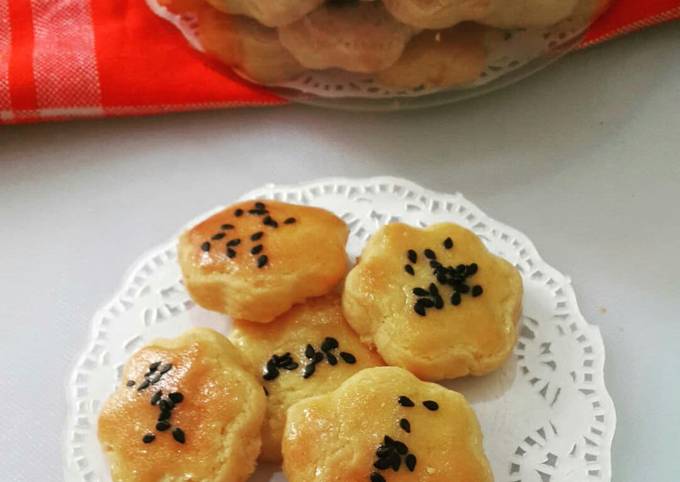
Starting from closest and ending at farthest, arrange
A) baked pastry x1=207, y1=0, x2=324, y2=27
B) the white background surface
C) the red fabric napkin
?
the white background surface, baked pastry x1=207, y1=0, x2=324, y2=27, the red fabric napkin

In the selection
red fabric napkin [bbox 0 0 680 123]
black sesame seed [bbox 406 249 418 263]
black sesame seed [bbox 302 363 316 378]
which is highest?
red fabric napkin [bbox 0 0 680 123]

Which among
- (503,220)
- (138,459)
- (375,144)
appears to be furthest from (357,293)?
(375,144)

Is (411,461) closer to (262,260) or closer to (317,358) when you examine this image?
(317,358)

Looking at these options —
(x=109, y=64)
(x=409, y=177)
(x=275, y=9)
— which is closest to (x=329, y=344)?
(x=409, y=177)

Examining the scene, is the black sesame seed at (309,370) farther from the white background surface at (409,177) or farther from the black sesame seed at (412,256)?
the white background surface at (409,177)

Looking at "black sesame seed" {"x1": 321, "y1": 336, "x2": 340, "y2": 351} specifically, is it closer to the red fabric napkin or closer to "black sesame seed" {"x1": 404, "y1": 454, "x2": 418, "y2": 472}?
"black sesame seed" {"x1": 404, "y1": 454, "x2": 418, "y2": 472}

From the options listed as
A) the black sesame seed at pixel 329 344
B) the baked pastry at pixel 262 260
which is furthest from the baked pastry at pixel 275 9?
Result: the black sesame seed at pixel 329 344

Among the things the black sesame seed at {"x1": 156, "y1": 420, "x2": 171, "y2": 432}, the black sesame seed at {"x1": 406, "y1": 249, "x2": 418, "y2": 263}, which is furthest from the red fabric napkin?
the black sesame seed at {"x1": 156, "y1": 420, "x2": 171, "y2": 432}
